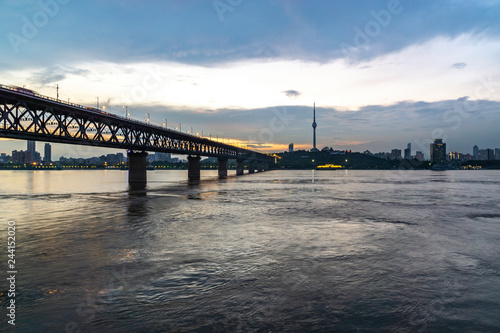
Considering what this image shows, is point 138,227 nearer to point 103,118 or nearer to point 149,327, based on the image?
point 149,327

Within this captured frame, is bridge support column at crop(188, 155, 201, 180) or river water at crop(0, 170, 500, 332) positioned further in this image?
bridge support column at crop(188, 155, 201, 180)

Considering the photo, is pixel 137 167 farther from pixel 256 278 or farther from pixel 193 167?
pixel 256 278

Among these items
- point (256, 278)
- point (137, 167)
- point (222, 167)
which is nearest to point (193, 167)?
point (222, 167)

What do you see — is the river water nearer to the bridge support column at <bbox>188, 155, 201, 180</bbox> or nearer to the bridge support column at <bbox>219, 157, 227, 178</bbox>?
the bridge support column at <bbox>188, 155, 201, 180</bbox>

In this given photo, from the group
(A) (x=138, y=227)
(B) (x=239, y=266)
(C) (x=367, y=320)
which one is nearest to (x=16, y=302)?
(B) (x=239, y=266)

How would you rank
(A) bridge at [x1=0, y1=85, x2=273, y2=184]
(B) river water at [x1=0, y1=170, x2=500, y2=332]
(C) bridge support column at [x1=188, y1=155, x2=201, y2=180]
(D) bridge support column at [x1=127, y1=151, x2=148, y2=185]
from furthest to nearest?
(C) bridge support column at [x1=188, y1=155, x2=201, y2=180]
(D) bridge support column at [x1=127, y1=151, x2=148, y2=185]
(A) bridge at [x1=0, y1=85, x2=273, y2=184]
(B) river water at [x1=0, y1=170, x2=500, y2=332]

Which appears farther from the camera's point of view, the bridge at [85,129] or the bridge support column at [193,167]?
the bridge support column at [193,167]

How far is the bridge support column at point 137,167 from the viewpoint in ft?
318

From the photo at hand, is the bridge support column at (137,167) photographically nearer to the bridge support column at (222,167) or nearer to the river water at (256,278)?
the bridge support column at (222,167)

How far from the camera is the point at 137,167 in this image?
9956cm

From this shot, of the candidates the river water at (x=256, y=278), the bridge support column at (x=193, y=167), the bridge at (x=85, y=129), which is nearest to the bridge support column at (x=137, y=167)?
the bridge at (x=85, y=129)

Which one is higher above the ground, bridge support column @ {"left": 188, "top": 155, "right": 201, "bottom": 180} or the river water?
bridge support column @ {"left": 188, "top": 155, "right": 201, "bottom": 180}

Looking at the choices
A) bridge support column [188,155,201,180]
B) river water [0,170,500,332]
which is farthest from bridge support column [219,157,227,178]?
river water [0,170,500,332]

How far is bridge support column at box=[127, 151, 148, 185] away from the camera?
96.9m
